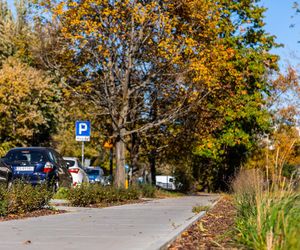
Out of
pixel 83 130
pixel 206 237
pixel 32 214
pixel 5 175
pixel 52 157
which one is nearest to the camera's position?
pixel 206 237

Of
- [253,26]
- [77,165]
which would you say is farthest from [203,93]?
[253,26]

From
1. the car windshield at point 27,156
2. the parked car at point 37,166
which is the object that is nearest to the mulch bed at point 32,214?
the parked car at point 37,166

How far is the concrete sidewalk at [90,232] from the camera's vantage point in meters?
9.38

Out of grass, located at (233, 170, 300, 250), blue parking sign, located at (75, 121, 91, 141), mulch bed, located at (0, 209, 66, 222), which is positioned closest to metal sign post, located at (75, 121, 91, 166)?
blue parking sign, located at (75, 121, 91, 141)

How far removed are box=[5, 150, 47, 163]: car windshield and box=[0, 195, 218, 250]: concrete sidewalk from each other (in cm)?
649

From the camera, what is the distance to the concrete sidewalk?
9.38 meters

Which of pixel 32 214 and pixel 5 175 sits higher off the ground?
pixel 5 175

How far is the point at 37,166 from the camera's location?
70.4 feet

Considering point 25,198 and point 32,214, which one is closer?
point 25,198

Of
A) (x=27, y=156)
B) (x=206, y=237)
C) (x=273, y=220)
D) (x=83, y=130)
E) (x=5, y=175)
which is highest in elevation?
(x=83, y=130)

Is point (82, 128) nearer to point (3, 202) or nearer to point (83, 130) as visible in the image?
point (83, 130)

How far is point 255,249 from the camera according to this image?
8.50m

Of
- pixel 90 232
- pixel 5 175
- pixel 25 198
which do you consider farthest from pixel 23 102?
pixel 90 232

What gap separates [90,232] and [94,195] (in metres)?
8.29
